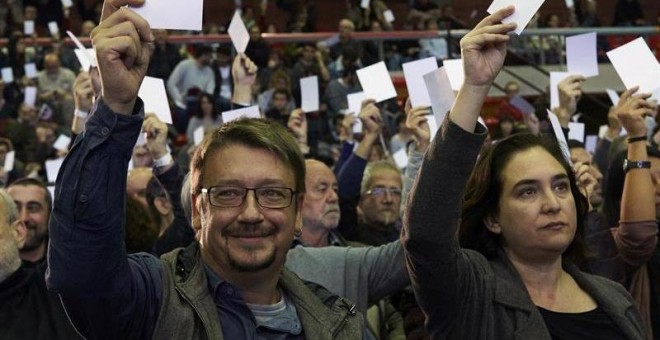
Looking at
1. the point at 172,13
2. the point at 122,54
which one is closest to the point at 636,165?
the point at 172,13

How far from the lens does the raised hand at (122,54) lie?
2051 millimetres

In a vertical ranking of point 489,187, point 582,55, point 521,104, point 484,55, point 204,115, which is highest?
point 484,55

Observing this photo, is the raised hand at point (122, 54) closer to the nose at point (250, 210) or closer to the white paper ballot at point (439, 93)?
the nose at point (250, 210)

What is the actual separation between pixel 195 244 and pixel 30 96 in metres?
8.98

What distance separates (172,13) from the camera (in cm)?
226

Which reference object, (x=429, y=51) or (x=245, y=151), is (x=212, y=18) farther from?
(x=245, y=151)

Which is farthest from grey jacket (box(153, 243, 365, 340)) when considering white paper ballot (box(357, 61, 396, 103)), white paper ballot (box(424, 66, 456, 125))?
white paper ballot (box(357, 61, 396, 103))

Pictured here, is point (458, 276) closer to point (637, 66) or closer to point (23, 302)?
point (23, 302)

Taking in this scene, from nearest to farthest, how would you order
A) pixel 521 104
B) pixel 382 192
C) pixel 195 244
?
1. pixel 195 244
2. pixel 382 192
3. pixel 521 104

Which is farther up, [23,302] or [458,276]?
[458,276]

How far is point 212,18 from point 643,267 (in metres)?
14.6

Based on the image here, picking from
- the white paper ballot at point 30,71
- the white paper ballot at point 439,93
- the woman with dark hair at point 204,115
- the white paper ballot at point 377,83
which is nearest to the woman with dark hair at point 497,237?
the white paper ballot at point 439,93

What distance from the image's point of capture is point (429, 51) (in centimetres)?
1315

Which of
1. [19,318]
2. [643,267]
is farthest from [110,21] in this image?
[643,267]
